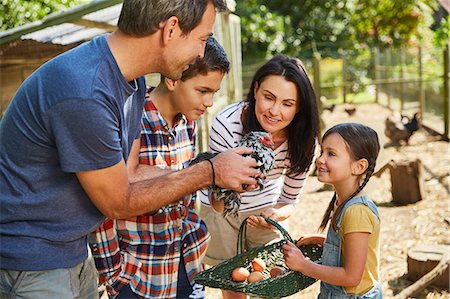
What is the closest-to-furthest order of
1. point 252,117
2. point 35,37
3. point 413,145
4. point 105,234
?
point 105,234 < point 252,117 < point 35,37 < point 413,145

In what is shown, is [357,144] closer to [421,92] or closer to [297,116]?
[297,116]

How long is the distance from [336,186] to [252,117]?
0.58 m

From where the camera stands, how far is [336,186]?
2811mm

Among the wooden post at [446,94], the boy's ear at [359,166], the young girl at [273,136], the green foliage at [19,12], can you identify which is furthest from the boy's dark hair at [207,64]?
the wooden post at [446,94]

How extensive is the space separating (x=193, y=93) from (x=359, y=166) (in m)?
0.80

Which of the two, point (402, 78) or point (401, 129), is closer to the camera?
point (401, 129)

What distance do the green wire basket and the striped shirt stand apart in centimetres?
22

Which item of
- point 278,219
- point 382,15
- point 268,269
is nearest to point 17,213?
point 268,269

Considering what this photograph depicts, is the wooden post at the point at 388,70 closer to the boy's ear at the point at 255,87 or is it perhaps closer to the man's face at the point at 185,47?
the boy's ear at the point at 255,87

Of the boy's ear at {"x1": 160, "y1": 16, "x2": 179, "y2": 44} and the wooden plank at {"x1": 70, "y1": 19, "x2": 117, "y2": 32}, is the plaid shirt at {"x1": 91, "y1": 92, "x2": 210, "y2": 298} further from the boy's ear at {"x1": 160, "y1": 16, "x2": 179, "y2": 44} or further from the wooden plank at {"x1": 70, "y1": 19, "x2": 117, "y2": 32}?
the wooden plank at {"x1": 70, "y1": 19, "x2": 117, "y2": 32}

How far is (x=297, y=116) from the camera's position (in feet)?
10.3

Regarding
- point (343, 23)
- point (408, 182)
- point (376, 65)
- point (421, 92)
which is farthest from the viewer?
point (343, 23)

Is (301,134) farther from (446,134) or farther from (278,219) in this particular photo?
(446,134)

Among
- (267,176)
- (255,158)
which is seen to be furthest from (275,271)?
(255,158)
